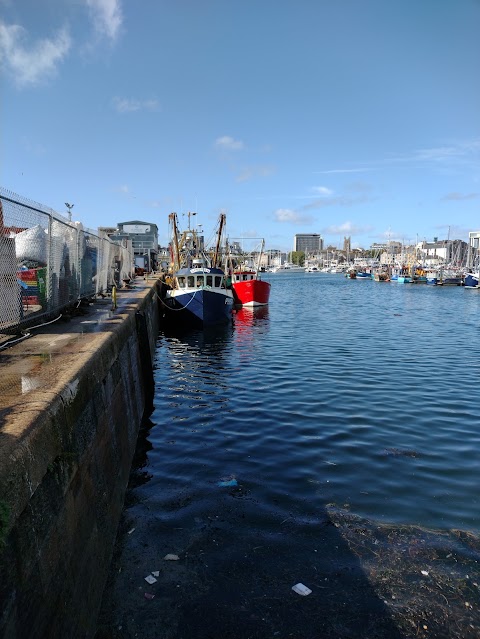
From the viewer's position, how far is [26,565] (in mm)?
2766

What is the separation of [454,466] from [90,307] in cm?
921

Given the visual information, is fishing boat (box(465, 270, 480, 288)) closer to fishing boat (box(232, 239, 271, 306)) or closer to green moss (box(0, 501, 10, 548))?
fishing boat (box(232, 239, 271, 306))

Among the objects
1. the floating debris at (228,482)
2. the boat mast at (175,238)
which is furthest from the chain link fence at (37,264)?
the boat mast at (175,238)

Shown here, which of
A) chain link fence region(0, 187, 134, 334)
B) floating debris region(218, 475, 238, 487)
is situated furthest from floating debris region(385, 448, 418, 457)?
chain link fence region(0, 187, 134, 334)

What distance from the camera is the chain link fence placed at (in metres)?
6.54

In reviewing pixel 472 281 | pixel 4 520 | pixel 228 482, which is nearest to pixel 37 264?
pixel 228 482

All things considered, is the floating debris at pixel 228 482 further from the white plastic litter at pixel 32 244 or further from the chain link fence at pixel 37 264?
the white plastic litter at pixel 32 244

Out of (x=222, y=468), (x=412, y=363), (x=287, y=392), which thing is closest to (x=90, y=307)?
(x=287, y=392)

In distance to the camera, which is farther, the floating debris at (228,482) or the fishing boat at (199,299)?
the fishing boat at (199,299)

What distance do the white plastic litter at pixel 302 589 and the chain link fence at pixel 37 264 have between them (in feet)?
16.7

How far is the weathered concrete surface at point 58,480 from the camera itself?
2705 mm

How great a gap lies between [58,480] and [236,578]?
2.41 metres

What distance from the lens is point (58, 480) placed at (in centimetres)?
351

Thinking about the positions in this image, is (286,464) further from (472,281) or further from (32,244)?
(472,281)
